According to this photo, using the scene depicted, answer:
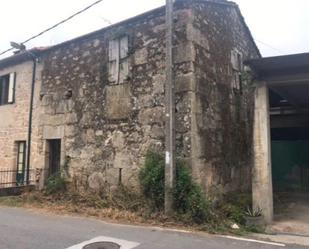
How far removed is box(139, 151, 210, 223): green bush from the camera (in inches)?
289

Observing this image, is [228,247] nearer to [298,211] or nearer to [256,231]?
[256,231]

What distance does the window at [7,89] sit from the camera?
12.8 metres

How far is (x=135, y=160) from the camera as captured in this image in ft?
29.4

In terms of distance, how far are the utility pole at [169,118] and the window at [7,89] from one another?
7143 mm

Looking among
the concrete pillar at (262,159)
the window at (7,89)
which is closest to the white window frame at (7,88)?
the window at (7,89)

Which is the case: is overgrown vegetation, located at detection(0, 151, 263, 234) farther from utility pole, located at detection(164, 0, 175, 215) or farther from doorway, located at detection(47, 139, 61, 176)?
doorway, located at detection(47, 139, 61, 176)

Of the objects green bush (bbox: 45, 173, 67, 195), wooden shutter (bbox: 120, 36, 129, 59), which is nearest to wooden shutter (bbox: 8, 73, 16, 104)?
green bush (bbox: 45, 173, 67, 195)

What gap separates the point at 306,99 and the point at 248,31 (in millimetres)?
3068

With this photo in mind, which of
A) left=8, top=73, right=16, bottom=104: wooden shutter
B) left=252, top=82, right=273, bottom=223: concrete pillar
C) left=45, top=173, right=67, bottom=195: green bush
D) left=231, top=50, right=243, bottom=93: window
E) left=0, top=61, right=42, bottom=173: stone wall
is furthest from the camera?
left=8, top=73, right=16, bottom=104: wooden shutter

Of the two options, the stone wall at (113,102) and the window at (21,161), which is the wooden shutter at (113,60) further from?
the window at (21,161)

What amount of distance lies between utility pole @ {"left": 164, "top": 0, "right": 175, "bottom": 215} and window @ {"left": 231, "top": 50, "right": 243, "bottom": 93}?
10.2 ft

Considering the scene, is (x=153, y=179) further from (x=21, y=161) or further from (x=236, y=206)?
(x=21, y=161)

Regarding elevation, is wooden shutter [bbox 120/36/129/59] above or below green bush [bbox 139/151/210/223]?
above

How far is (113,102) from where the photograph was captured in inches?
378
